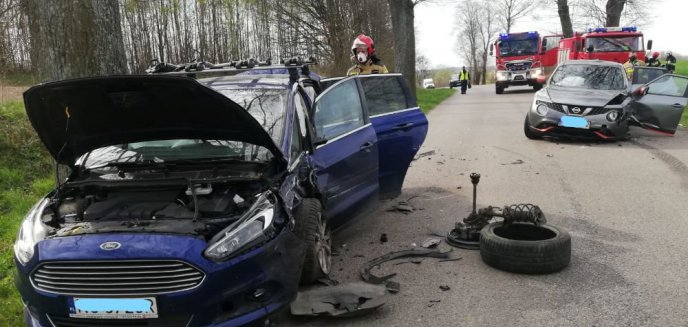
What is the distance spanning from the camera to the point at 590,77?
39.8ft

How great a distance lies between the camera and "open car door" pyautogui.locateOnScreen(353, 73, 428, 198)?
6.49 metres

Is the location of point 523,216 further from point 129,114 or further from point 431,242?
point 129,114

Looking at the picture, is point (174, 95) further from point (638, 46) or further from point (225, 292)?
point (638, 46)

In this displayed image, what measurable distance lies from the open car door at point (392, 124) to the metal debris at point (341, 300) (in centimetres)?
252

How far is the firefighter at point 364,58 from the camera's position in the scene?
8.66 m

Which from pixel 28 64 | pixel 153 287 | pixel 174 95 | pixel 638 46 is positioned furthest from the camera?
pixel 638 46

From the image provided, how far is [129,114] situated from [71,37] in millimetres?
1884

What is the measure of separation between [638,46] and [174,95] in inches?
868

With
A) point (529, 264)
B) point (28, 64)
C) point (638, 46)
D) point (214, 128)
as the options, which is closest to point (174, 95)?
point (214, 128)

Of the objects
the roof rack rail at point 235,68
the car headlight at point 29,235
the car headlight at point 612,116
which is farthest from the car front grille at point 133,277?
the car headlight at point 612,116

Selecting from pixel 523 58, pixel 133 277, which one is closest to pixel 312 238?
pixel 133 277

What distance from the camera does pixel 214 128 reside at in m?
4.02

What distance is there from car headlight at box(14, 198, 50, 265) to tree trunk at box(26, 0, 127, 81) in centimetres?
220

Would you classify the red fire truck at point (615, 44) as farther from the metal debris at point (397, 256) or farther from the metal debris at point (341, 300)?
the metal debris at point (341, 300)
